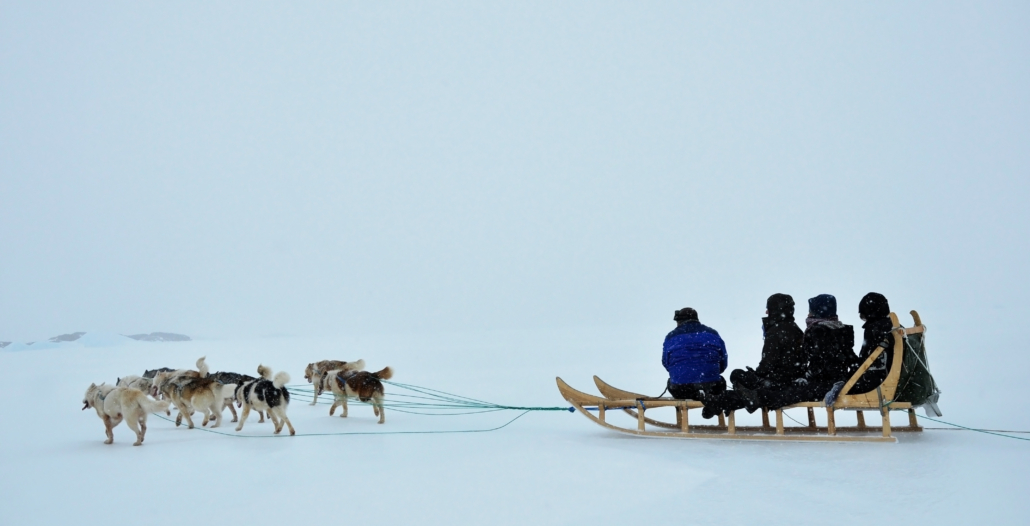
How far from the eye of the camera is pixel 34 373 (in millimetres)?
17828

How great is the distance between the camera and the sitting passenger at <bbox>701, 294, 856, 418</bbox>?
6.05 metres

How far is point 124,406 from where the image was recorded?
21.2ft

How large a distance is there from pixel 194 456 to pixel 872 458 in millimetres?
5845

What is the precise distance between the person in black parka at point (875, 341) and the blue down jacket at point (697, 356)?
117 centimetres

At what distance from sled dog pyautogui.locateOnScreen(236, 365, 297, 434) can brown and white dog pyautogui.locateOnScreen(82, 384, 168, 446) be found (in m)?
0.87

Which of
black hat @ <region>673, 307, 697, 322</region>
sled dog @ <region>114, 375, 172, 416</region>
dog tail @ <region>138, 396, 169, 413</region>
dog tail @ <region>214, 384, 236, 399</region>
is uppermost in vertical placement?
black hat @ <region>673, 307, 697, 322</region>

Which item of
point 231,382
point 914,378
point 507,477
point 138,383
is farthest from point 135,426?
point 914,378

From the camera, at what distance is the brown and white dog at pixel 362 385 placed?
8.00m

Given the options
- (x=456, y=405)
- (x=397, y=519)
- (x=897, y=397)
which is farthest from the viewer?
(x=456, y=405)

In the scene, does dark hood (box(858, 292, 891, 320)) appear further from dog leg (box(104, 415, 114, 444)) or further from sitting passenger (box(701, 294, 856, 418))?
dog leg (box(104, 415, 114, 444))

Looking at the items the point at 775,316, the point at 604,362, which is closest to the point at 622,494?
the point at 775,316

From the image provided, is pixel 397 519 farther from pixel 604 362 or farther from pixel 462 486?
pixel 604 362

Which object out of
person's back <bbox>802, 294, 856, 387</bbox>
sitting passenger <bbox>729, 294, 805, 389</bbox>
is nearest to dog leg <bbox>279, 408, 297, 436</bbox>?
sitting passenger <bbox>729, 294, 805, 389</bbox>

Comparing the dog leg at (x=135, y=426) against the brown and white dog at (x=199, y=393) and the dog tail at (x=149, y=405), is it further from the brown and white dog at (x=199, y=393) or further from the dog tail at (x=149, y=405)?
the brown and white dog at (x=199, y=393)
